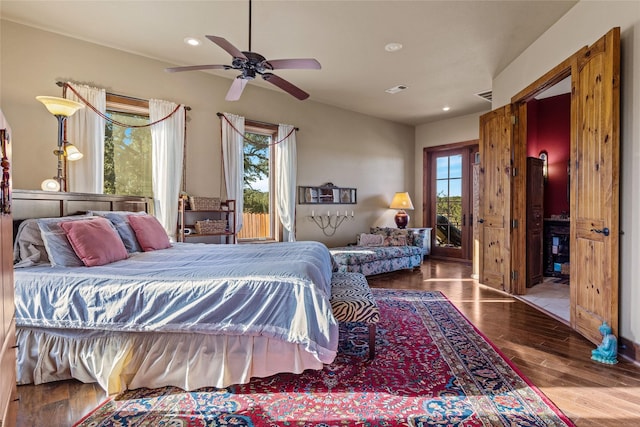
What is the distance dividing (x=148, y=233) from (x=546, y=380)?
3.37 meters

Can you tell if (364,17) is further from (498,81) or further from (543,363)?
(543,363)

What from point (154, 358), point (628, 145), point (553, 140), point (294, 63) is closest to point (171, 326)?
point (154, 358)

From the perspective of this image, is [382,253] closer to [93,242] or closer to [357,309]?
[357,309]

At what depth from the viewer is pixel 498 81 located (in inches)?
178

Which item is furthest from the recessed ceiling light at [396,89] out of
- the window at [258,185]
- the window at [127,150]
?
the window at [127,150]

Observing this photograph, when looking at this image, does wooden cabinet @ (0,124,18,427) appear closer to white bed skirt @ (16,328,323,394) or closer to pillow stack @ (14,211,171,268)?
white bed skirt @ (16,328,323,394)

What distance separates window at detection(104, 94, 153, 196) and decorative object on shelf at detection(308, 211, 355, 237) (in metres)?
2.66

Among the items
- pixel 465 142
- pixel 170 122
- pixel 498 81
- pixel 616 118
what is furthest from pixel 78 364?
pixel 465 142

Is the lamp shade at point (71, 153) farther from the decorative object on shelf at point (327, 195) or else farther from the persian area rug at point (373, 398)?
the decorative object on shelf at point (327, 195)

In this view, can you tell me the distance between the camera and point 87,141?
138 inches

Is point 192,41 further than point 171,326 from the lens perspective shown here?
Yes

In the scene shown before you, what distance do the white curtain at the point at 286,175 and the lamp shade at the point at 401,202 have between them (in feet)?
8.27

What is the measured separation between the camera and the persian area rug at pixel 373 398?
1669 millimetres

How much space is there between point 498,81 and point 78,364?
5495 mm
